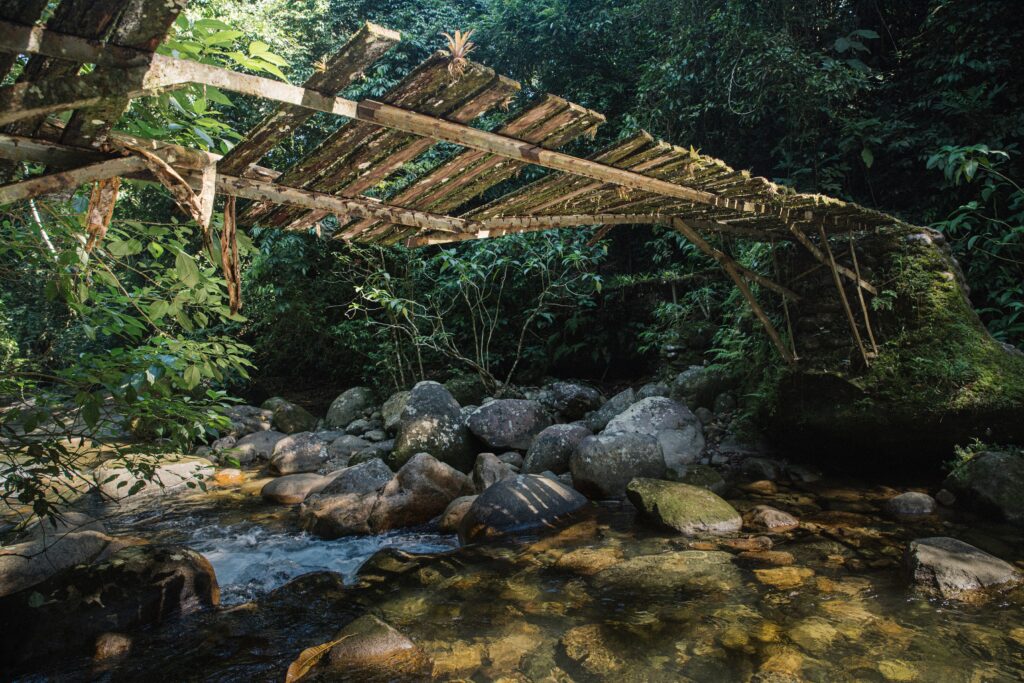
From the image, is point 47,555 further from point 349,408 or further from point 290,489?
point 349,408

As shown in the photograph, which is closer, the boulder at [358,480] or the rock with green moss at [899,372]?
the rock with green moss at [899,372]

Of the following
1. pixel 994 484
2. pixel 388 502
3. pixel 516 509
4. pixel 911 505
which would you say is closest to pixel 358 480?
pixel 388 502

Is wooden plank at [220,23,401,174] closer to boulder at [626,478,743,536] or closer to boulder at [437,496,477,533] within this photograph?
boulder at [437,496,477,533]

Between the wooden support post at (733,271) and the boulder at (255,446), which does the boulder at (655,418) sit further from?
the boulder at (255,446)

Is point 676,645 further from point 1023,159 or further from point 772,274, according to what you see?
point 1023,159

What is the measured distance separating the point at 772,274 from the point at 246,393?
A: 33.2ft

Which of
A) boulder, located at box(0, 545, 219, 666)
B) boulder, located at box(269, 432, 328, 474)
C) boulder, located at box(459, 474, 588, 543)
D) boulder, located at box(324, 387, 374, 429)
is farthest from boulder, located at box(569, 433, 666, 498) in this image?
boulder, located at box(324, 387, 374, 429)

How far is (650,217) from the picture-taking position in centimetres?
436

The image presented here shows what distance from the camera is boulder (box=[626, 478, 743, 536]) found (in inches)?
179

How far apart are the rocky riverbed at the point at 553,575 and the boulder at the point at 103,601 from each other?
0.4 inches

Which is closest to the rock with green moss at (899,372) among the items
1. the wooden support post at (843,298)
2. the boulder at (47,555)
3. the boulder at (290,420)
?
the wooden support post at (843,298)

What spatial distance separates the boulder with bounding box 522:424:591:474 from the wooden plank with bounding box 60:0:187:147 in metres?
5.22

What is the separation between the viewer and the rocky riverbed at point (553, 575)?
9.78 ft

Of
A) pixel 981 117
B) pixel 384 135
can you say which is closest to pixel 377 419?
pixel 384 135
